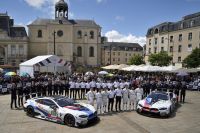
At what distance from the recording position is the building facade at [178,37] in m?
51.3

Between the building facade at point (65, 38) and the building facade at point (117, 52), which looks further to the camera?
the building facade at point (117, 52)

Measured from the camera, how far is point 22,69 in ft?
111

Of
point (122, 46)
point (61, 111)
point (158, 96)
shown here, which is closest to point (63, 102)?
point (61, 111)

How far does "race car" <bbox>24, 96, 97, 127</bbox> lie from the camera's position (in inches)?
493

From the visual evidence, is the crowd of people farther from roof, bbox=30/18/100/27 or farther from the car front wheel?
roof, bbox=30/18/100/27

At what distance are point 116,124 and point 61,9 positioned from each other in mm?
52964

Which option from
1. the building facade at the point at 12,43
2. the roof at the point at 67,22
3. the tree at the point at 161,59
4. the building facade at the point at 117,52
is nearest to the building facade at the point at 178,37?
the tree at the point at 161,59

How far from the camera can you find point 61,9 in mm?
61844

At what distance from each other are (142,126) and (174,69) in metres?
21.1

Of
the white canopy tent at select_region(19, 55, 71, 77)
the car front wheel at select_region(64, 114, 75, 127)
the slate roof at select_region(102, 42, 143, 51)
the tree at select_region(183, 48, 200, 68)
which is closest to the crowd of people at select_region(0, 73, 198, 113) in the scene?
the car front wheel at select_region(64, 114, 75, 127)

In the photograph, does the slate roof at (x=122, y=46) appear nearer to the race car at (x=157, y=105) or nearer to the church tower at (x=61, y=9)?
the church tower at (x=61, y=9)

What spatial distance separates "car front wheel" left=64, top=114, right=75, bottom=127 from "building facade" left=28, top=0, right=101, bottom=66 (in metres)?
49.4

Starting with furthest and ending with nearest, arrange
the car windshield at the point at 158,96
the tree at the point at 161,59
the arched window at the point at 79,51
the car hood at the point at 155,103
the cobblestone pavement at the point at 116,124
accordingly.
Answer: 1. the arched window at the point at 79,51
2. the tree at the point at 161,59
3. the car windshield at the point at 158,96
4. the car hood at the point at 155,103
5. the cobblestone pavement at the point at 116,124

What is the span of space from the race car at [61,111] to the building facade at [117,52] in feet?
285
